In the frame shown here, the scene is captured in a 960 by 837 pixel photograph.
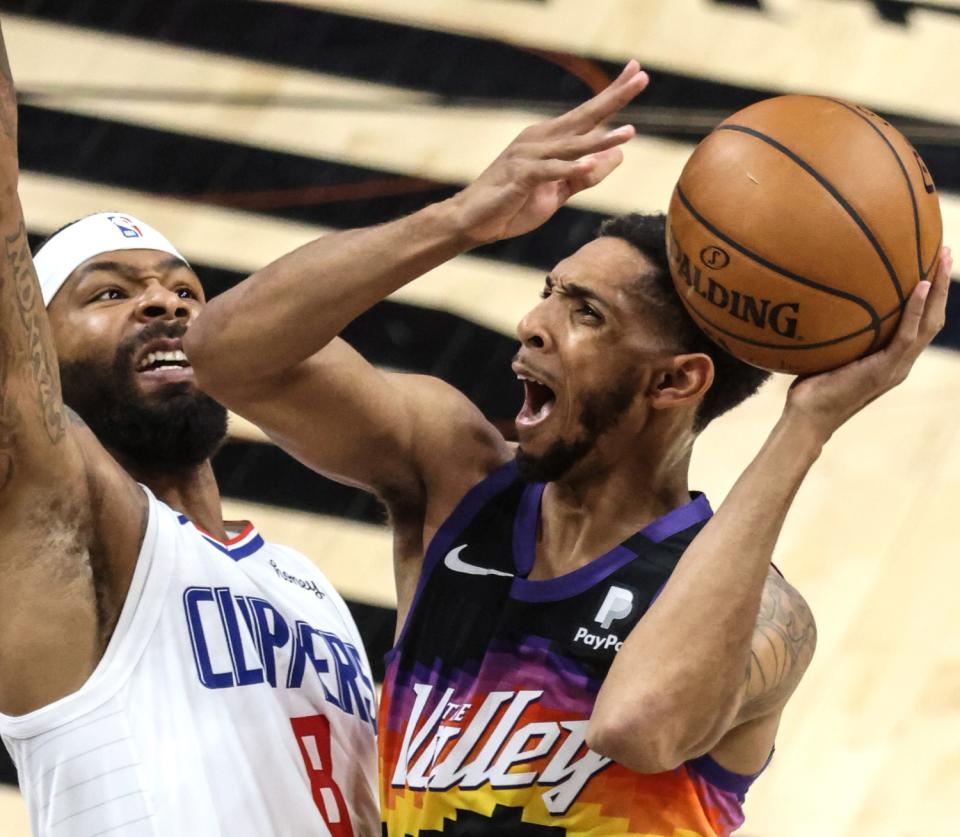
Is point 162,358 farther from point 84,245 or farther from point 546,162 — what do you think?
point 546,162

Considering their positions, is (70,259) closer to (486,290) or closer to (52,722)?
(52,722)

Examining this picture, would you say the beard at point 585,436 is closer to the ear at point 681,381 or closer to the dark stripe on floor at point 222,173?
the ear at point 681,381

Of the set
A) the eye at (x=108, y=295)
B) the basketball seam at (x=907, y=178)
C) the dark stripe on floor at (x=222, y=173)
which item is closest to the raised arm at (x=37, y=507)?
the eye at (x=108, y=295)

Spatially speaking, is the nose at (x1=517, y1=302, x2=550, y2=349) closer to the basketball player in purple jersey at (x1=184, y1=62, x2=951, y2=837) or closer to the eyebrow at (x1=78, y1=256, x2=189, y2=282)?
the basketball player in purple jersey at (x1=184, y1=62, x2=951, y2=837)

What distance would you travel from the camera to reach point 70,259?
350 cm

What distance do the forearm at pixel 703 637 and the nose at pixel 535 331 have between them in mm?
468

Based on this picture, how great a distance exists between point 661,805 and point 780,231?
0.90 m

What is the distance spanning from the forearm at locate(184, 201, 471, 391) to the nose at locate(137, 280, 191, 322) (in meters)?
0.64

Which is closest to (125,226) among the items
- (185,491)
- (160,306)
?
(160,306)

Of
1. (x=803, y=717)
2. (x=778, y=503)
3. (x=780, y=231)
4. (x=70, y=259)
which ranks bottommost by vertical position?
(x=803, y=717)

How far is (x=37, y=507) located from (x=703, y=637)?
3.53 ft

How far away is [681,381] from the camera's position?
2.79 m

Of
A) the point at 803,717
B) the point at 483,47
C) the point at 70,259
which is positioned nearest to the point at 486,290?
the point at 483,47

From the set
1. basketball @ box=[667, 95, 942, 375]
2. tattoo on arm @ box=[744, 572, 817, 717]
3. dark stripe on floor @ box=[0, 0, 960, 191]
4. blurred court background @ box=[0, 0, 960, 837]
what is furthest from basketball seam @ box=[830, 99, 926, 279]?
dark stripe on floor @ box=[0, 0, 960, 191]
